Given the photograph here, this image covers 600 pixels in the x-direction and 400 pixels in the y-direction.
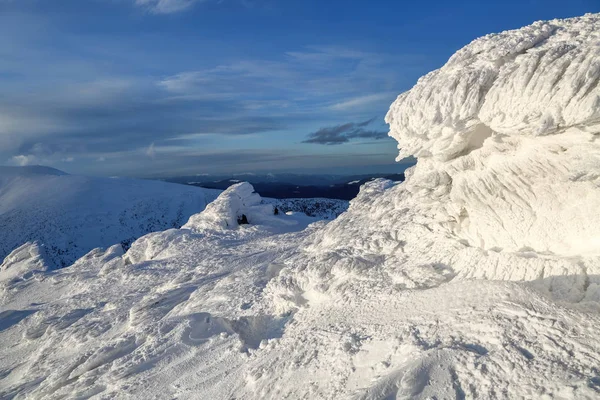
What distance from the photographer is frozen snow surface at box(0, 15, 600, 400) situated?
15.2ft

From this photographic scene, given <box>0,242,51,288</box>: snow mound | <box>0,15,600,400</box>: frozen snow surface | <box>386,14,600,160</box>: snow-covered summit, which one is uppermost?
<box>386,14,600,160</box>: snow-covered summit

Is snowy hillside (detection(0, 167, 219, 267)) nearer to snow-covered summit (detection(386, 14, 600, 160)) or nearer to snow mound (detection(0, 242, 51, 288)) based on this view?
snow mound (detection(0, 242, 51, 288))

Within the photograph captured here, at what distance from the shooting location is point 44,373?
805 cm

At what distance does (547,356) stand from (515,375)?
0.44 metres

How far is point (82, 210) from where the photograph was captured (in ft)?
133

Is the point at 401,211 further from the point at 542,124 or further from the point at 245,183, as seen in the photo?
the point at 245,183

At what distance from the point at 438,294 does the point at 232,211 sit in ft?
37.9

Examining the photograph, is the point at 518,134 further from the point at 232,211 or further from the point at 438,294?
the point at 232,211

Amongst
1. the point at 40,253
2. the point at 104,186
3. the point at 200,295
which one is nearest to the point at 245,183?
the point at 40,253

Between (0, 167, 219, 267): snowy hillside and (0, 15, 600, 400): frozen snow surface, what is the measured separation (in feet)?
85.0

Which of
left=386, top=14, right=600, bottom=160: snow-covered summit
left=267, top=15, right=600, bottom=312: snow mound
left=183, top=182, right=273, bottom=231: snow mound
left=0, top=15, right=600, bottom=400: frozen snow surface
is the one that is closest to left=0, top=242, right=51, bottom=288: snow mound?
left=183, top=182, right=273, bottom=231: snow mound

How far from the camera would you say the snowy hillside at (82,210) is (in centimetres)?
3453

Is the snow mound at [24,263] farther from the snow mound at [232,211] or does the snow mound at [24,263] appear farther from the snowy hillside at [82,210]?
the snowy hillside at [82,210]

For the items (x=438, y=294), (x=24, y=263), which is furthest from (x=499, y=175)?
(x=24, y=263)
